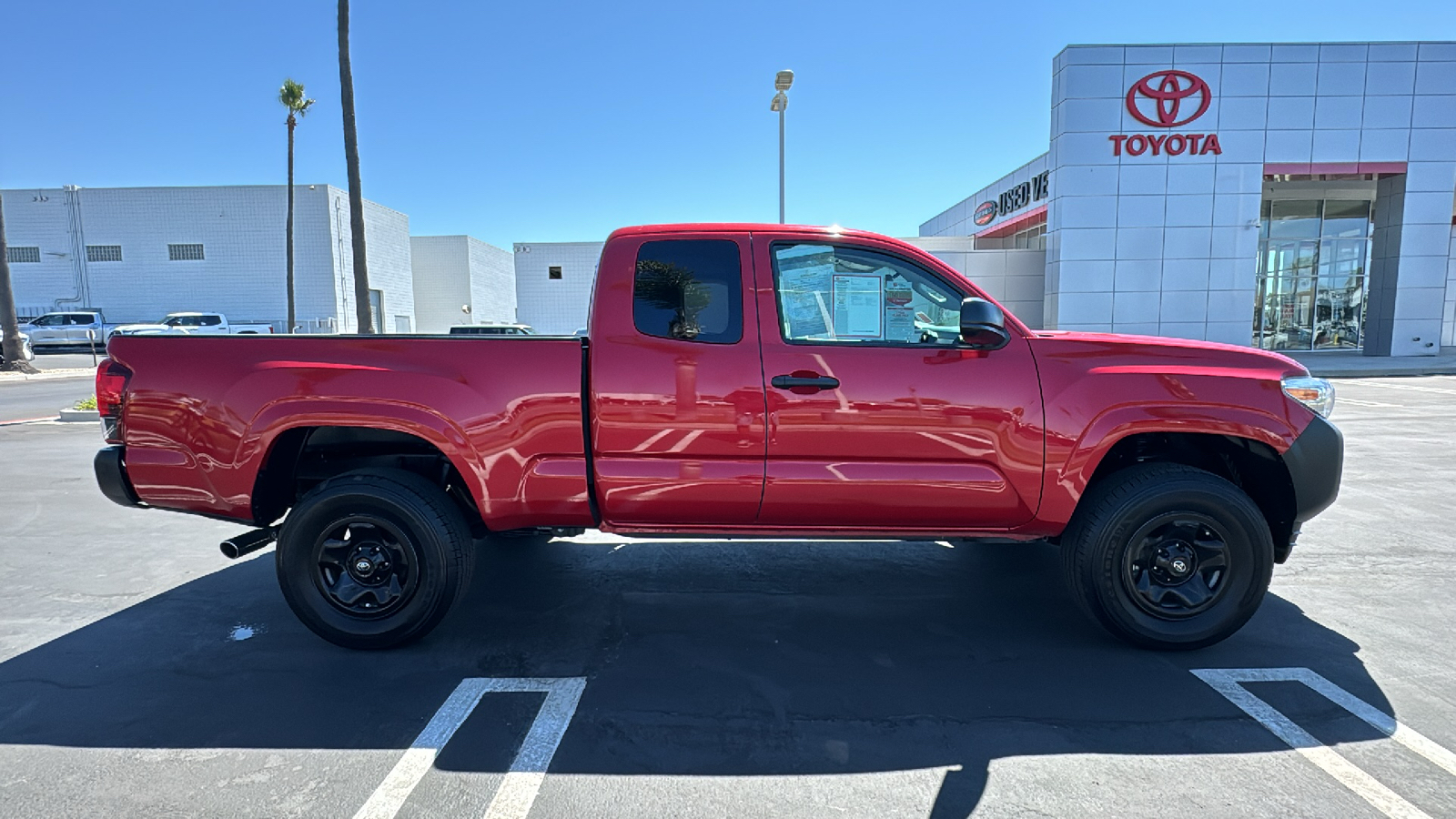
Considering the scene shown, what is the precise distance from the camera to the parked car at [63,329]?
30.9m

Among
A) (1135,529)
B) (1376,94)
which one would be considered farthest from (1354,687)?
(1376,94)

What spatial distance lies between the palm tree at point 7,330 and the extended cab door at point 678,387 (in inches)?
1019

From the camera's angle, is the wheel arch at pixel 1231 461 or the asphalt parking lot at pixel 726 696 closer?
the asphalt parking lot at pixel 726 696

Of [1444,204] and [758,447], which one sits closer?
[758,447]

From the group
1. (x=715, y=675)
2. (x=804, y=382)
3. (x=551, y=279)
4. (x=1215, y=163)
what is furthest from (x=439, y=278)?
(x=715, y=675)

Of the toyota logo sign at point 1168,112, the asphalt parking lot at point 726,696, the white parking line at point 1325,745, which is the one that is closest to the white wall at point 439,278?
the toyota logo sign at point 1168,112

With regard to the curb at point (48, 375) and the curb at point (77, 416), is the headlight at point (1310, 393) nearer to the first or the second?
the curb at point (77, 416)

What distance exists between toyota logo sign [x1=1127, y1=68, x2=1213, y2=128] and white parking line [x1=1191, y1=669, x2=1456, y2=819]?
21470 mm

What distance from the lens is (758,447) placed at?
342cm

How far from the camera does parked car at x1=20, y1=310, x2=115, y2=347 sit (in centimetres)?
3091

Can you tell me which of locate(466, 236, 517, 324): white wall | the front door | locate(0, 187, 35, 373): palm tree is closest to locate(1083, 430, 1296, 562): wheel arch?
locate(0, 187, 35, 373): palm tree

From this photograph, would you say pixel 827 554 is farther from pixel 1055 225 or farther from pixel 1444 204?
pixel 1444 204

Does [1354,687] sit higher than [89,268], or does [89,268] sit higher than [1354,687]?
[89,268]

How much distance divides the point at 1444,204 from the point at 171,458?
3001 cm
